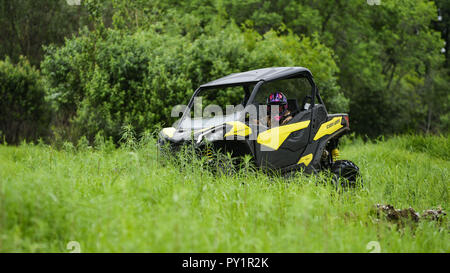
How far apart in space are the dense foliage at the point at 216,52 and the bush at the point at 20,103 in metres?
0.99

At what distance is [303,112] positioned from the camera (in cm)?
553

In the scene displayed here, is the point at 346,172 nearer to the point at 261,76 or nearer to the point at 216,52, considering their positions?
the point at 261,76

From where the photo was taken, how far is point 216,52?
984 cm

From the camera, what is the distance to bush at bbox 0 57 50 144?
14.9 m

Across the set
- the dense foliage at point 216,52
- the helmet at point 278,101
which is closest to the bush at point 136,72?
the dense foliage at point 216,52

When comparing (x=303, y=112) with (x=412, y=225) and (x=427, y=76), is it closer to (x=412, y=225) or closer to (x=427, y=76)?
(x=412, y=225)

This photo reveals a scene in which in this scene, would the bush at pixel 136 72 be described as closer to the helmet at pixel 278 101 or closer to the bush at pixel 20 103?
the helmet at pixel 278 101

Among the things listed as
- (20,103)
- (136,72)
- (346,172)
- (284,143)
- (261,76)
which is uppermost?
(261,76)

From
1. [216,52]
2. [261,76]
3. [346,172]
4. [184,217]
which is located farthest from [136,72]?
[184,217]

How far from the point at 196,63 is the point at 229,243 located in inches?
291

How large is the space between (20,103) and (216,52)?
381 inches

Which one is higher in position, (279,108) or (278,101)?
(278,101)

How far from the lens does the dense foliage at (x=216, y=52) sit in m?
9.62

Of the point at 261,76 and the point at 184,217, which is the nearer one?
Answer: the point at 184,217
